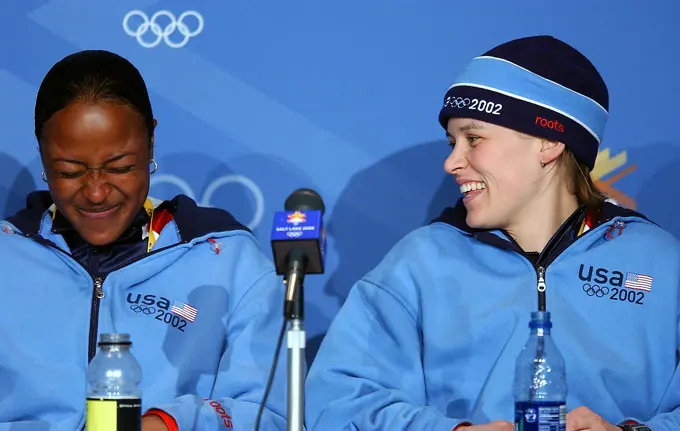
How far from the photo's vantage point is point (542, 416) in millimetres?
2146

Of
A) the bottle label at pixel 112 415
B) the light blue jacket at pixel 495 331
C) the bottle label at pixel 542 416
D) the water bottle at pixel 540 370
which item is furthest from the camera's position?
the light blue jacket at pixel 495 331

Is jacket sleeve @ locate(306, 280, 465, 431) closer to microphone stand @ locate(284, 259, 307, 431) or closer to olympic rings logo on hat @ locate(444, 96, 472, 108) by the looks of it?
olympic rings logo on hat @ locate(444, 96, 472, 108)

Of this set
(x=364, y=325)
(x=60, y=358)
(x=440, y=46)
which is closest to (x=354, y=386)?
(x=364, y=325)

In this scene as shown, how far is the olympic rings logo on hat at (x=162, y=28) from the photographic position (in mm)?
3232

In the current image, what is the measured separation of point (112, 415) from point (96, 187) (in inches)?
32.6

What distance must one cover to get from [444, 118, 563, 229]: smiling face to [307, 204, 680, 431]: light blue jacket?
7 cm

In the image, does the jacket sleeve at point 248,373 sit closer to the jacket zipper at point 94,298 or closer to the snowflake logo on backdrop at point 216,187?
the jacket zipper at point 94,298

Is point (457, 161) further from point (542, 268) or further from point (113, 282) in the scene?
point (113, 282)

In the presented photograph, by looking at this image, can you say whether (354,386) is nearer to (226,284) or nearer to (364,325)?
(364,325)

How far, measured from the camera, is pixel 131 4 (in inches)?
128

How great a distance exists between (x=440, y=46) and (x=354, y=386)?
1069 millimetres

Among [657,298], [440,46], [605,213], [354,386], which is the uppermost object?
[440,46]

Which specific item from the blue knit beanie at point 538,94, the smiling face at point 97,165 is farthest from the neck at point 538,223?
the smiling face at point 97,165

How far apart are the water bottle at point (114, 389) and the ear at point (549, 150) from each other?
Result: 3.55 feet
